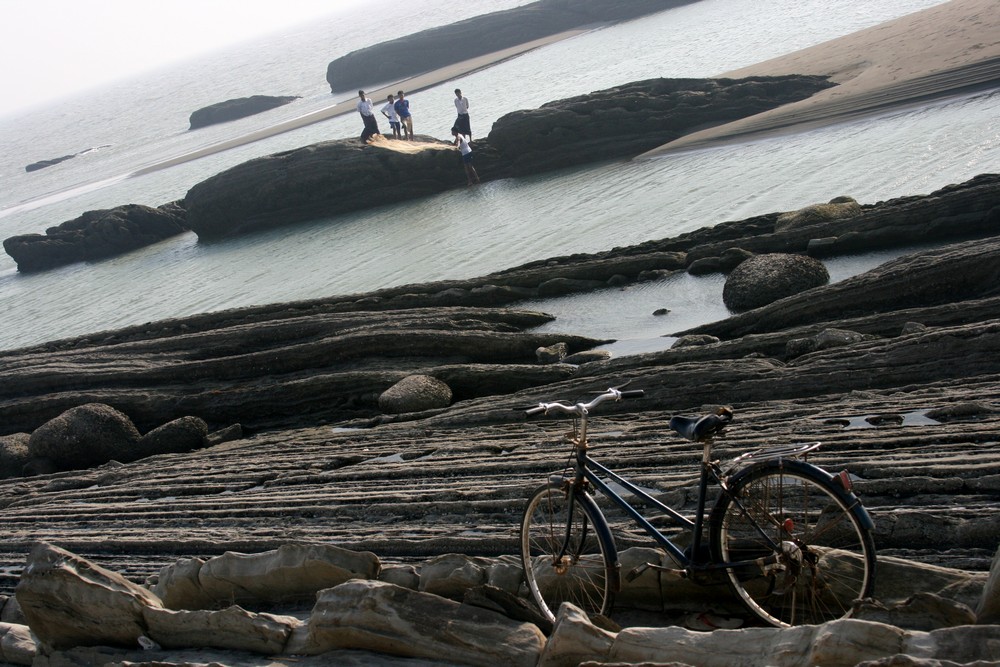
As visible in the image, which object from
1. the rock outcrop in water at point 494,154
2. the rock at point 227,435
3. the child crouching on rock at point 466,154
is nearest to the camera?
the rock at point 227,435

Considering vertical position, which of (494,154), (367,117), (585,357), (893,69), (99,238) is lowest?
(585,357)

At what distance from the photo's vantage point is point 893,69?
27.4m

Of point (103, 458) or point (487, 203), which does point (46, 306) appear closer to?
point (487, 203)

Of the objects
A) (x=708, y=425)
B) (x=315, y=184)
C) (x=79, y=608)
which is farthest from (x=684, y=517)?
(x=315, y=184)

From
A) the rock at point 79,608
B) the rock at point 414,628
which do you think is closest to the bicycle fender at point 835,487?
the rock at point 414,628

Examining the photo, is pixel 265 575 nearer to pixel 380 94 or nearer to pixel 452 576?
pixel 452 576

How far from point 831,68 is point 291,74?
9541 cm

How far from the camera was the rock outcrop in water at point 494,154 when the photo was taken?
29344 mm

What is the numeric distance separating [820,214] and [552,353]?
596 centimetres

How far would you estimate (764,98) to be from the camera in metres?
28.8

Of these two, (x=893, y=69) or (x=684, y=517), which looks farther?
(x=893, y=69)

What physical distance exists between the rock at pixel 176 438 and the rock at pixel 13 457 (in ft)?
6.97

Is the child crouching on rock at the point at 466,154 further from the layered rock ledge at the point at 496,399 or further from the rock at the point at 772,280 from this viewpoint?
the rock at the point at 772,280

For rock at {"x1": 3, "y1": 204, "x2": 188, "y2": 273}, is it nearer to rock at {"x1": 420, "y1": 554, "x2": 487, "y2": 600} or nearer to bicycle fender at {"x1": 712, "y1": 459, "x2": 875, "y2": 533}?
rock at {"x1": 420, "y1": 554, "x2": 487, "y2": 600}
